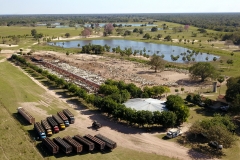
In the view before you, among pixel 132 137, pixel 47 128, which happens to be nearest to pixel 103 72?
pixel 47 128

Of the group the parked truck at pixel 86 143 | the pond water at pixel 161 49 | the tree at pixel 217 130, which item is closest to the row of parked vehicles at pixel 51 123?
the parked truck at pixel 86 143

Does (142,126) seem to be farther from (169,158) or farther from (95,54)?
(95,54)

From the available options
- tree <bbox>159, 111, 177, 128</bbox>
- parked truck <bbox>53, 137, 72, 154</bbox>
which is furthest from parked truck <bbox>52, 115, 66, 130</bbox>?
tree <bbox>159, 111, 177, 128</bbox>

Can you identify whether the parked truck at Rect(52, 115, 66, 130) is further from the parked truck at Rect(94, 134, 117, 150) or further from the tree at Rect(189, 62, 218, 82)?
the tree at Rect(189, 62, 218, 82)

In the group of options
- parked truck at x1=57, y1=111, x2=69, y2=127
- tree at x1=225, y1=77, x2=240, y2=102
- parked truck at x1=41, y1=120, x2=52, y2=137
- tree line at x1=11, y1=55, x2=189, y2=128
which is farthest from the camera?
tree at x1=225, y1=77, x2=240, y2=102

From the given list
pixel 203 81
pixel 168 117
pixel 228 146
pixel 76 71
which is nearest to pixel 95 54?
pixel 76 71

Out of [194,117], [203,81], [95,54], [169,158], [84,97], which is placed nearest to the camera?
[169,158]

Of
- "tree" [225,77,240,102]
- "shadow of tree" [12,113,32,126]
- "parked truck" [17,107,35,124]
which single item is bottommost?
"shadow of tree" [12,113,32,126]
